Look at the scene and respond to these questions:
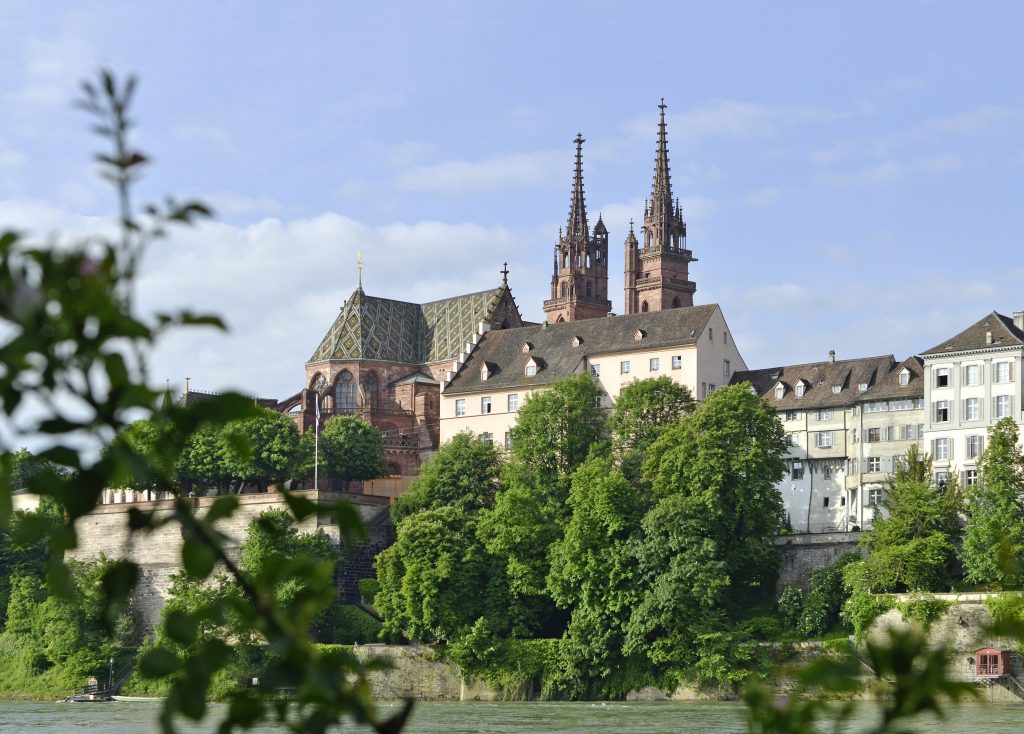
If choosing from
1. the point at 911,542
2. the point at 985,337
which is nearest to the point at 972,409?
the point at 985,337

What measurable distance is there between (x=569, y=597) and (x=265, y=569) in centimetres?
8685

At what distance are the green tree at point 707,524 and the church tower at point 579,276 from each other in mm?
61557

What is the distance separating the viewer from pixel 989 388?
4006 inches

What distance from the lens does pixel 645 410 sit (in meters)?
104

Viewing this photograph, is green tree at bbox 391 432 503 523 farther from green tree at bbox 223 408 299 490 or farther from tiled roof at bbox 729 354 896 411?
tiled roof at bbox 729 354 896 411

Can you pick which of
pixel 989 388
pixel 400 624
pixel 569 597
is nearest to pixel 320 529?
pixel 400 624

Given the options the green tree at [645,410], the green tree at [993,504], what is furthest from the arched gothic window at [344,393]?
the green tree at [993,504]

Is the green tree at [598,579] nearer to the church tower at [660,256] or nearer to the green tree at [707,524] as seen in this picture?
the green tree at [707,524]

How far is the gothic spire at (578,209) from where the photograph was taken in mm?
166375

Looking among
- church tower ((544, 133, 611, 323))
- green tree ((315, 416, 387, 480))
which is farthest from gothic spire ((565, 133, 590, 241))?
green tree ((315, 416, 387, 480))

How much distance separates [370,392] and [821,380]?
3613 centimetres

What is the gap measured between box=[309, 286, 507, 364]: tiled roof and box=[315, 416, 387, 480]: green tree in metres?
14.4

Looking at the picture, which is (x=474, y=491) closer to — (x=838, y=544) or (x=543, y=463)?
(x=543, y=463)

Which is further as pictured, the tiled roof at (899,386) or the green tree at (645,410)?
the tiled roof at (899,386)
